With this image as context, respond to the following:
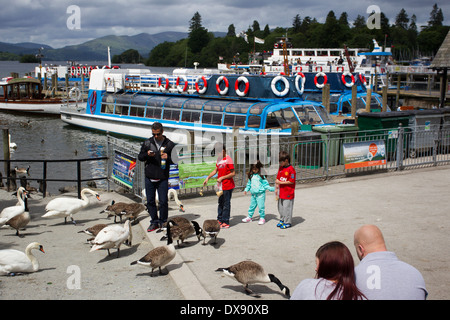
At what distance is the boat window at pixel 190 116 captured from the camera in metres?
28.5

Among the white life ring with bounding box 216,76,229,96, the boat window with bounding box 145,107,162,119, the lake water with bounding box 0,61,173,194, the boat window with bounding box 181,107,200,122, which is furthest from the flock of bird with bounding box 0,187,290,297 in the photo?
the boat window with bounding box 145,107,162,119

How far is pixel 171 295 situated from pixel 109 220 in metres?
5.07

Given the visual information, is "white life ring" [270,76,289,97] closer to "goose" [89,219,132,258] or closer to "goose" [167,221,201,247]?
"goose" [167,221,201,247]

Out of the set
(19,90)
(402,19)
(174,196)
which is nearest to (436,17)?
(402,19)

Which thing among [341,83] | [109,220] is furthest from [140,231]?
[341,83]

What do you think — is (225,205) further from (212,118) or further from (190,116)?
(190,116)

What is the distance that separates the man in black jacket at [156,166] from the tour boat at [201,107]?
23.3 ft

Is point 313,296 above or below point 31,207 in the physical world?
above

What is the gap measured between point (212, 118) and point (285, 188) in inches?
688

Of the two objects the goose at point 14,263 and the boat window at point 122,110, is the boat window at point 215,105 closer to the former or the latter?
the boat window at point 122,110

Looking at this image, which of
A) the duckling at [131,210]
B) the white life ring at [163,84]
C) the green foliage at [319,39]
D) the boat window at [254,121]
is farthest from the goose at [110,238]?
the green foliage at [319,39]

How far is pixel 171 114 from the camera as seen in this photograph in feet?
101

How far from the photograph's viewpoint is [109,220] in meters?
11.6
